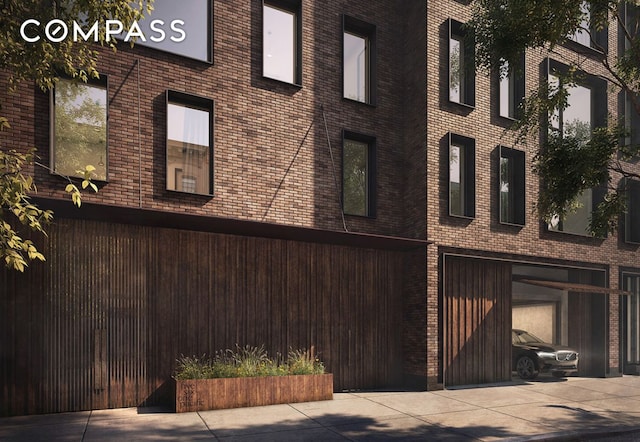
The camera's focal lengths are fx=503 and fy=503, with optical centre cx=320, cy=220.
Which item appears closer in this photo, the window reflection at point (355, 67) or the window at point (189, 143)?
the window at point (189, 143)

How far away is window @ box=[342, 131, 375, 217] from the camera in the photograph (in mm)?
15062

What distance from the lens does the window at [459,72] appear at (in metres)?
16.1

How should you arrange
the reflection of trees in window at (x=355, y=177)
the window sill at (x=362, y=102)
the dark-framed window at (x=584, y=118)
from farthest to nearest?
the dark-framed window at (x=584, y=118), the reflection of trees in window at (x=355, y=177), the window sill at (x=362, y=102)

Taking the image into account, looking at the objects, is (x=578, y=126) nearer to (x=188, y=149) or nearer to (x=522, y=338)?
(x=522, y=338)

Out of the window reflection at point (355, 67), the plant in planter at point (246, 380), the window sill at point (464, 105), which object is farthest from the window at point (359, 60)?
the plant in planter at point (246, 380)

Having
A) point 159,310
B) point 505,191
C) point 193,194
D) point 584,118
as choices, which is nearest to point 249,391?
point 159,310

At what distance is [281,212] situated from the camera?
1363 centimetres

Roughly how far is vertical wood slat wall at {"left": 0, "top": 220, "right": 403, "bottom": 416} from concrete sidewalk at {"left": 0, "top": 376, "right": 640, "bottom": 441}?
81 centimetres

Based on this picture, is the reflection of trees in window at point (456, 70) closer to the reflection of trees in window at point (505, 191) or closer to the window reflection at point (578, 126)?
the reflection of trees in window at point (505, 191)

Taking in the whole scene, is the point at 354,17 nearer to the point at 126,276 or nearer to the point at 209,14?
the point at 209,14

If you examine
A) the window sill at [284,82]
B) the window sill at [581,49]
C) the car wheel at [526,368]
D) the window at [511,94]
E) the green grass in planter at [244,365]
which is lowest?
the car wheel at [526,368]

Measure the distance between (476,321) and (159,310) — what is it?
9747 millimetres

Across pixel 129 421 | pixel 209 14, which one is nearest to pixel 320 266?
pixel 129 421

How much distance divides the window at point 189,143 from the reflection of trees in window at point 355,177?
14.0ft
